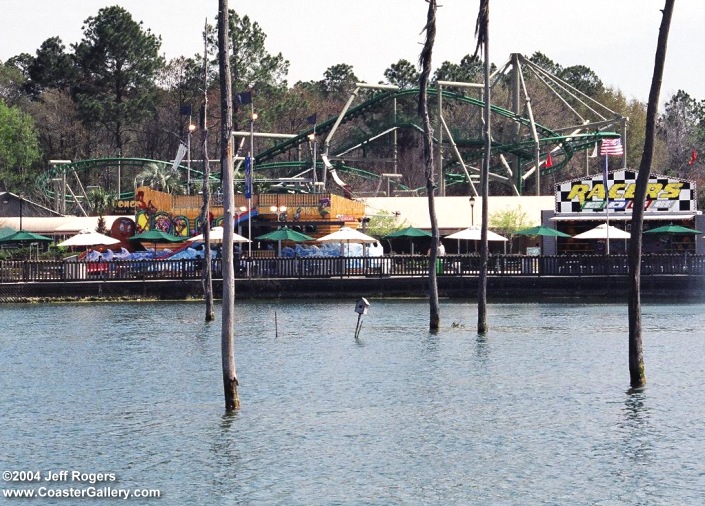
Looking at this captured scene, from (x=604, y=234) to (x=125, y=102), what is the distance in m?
55.7

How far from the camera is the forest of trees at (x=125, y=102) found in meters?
112

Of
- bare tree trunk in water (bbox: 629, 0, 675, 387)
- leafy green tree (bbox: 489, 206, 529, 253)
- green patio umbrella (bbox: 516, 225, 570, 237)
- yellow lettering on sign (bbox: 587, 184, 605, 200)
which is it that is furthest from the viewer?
leafy green tree (bbox: 489, 206, 529, 253)

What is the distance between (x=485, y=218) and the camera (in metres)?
44.3

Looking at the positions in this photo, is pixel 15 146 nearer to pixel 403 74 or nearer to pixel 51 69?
pixel 51 69

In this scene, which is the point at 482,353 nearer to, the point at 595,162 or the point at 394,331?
the point at 394,331

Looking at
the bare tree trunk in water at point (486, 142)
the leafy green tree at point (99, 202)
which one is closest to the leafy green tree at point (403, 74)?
the leafy green tree at point (99, 202)

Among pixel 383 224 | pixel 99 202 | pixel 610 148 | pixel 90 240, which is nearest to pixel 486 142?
pixel 610 148

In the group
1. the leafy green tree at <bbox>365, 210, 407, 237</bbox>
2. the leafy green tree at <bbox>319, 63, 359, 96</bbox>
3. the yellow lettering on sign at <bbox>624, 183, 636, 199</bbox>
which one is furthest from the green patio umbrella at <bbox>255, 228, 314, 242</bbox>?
the leafy green tree at <bbox>319, 63, 359, 96</bbox>

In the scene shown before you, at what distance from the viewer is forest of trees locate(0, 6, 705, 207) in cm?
11188

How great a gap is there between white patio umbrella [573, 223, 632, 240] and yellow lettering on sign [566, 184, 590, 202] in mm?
3678

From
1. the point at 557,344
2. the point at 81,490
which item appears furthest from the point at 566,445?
the point at 557,344

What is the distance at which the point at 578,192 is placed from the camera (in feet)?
234

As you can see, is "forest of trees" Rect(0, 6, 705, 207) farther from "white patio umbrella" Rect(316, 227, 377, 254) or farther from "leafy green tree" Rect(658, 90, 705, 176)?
"white patio umbrella" Rect(316, 227, 377, 254)

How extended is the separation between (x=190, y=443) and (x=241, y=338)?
19.4 meters
